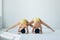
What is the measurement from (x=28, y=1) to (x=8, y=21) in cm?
31

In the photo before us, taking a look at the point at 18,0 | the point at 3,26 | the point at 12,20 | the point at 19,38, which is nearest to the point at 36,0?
the point at 18,0

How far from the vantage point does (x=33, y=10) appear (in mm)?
1497

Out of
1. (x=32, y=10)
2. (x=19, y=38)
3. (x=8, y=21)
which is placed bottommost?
(x=19, y=38)

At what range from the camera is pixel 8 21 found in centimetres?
152

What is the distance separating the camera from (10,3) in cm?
150

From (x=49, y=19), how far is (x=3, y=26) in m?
0.52

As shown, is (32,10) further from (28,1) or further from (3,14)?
(3,14)

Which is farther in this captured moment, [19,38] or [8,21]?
[8,21]

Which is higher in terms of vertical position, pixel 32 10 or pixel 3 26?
pixel 32 10

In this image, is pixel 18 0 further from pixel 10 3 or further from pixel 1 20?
pixel 1 20

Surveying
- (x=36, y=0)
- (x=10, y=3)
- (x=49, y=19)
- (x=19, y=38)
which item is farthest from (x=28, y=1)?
(x=19, y=38)

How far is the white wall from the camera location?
1.48 m

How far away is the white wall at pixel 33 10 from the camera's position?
1480 millimetres

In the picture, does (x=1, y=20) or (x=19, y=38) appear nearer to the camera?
(x=19, y=38)
